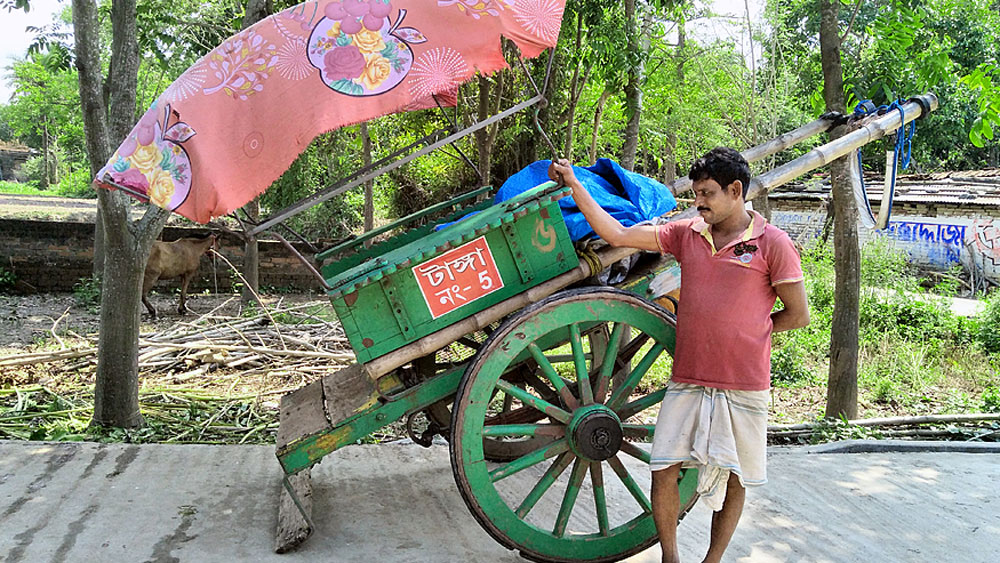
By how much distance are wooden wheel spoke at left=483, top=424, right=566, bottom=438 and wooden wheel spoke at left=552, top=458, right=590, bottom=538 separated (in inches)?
5.4

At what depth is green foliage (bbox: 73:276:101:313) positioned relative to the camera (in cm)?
1022

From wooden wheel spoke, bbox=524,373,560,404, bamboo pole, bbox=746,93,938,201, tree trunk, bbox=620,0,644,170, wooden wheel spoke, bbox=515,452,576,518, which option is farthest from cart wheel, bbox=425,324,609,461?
tree trunk, bbox=620,0,644,170

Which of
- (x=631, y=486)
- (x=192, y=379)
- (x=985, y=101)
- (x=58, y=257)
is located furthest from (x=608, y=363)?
(x=58, y=257)

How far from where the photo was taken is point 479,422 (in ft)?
8.95

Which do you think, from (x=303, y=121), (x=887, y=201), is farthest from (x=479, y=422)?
(x=887, y=201)

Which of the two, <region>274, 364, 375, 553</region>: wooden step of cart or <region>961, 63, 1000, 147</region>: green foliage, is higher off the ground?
<region>961, 63, 1000, 147</region>: green foliage

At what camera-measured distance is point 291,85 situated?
2.64 metres

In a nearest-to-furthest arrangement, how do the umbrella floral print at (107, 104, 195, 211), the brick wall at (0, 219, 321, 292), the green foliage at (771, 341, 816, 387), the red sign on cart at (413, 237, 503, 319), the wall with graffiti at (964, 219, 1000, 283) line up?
1. the umbrella floral print at (107, 104, 195, 211)
2. the red sign on cart at (413, 237, 503, 319)
3. the green foliage at (771, 341, 816, 387)
4. the brick wall at (0, 219, 321, 292)
5. the wall with graffiti at (964, 219, 1000, 283)

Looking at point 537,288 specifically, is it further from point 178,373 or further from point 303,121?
point 178,373

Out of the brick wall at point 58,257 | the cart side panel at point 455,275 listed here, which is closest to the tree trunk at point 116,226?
the cart side panel at point 455,275

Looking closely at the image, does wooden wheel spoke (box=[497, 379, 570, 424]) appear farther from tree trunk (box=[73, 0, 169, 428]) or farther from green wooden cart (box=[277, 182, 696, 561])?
tree trunk (box=[73, 0, 169, 428])

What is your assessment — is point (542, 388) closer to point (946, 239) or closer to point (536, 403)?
point (536, 403)

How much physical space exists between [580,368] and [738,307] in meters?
0.64

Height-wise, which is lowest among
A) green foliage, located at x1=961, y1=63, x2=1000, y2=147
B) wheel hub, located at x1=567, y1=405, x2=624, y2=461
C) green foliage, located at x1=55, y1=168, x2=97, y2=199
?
wheel hub, located at x1=567, y1=405, x2=624, y2=461
